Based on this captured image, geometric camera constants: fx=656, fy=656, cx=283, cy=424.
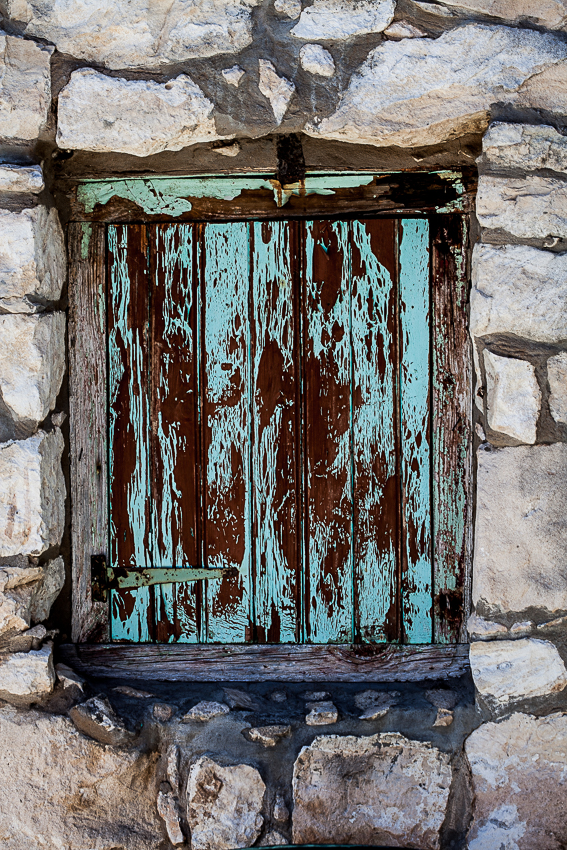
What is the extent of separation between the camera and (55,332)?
1707 millimetres

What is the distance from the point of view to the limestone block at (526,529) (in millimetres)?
1521

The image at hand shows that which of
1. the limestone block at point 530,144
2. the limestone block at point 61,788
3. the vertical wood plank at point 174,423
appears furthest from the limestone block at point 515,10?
the limestone block at point 61,788

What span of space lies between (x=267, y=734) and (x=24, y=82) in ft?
5.51

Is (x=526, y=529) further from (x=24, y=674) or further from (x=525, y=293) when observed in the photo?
(x=24, y=674)

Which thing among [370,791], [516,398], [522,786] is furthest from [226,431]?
[522,786]

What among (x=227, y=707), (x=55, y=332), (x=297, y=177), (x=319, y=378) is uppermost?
(x=297, y=177)

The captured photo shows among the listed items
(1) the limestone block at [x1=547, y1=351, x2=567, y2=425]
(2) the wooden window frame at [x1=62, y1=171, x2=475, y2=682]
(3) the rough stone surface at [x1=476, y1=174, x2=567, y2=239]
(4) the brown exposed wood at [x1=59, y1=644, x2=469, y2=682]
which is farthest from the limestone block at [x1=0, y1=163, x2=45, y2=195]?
(1) the limestone block at [x1=547, y1=351, x2=567, y2=425]

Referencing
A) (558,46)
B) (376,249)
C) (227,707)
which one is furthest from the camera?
(376,249)

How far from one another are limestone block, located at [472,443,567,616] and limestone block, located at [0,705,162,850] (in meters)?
0.99

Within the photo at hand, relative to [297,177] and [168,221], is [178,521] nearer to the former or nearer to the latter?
[168,221]

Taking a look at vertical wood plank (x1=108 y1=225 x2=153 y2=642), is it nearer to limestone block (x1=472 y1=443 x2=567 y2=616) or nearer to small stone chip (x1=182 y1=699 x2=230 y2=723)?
small stone chip (x1=182 y1=699 x2=230 y2=723)

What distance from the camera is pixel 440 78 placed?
152cm

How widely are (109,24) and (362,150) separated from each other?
682mm

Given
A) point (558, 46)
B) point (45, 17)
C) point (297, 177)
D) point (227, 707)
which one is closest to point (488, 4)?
point (558, 46)
